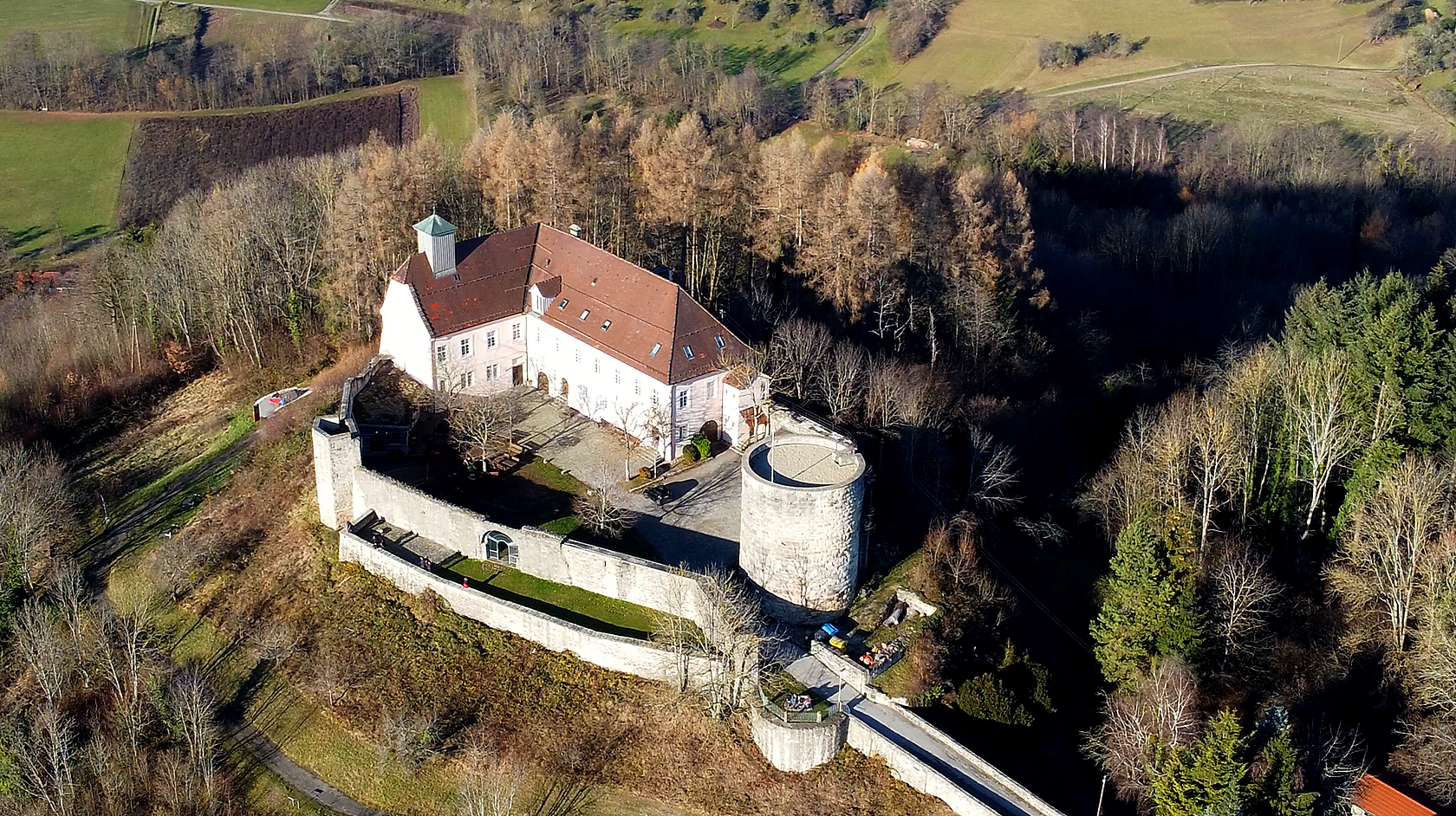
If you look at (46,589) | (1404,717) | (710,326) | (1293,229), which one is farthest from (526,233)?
(1293,229)

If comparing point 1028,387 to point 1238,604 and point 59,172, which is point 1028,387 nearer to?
point 1238,604

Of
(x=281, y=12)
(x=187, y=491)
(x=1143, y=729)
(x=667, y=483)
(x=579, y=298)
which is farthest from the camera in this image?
(x=281, y=12)

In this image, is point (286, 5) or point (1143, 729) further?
point (286, 5)

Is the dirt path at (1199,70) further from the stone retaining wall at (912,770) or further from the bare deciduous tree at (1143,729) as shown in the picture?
the stone retaining wall at (912,770)

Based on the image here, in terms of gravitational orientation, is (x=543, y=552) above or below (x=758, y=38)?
below

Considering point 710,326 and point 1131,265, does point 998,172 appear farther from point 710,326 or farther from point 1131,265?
point 710,326

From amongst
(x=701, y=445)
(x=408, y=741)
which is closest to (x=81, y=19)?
(x=701, y=445)
